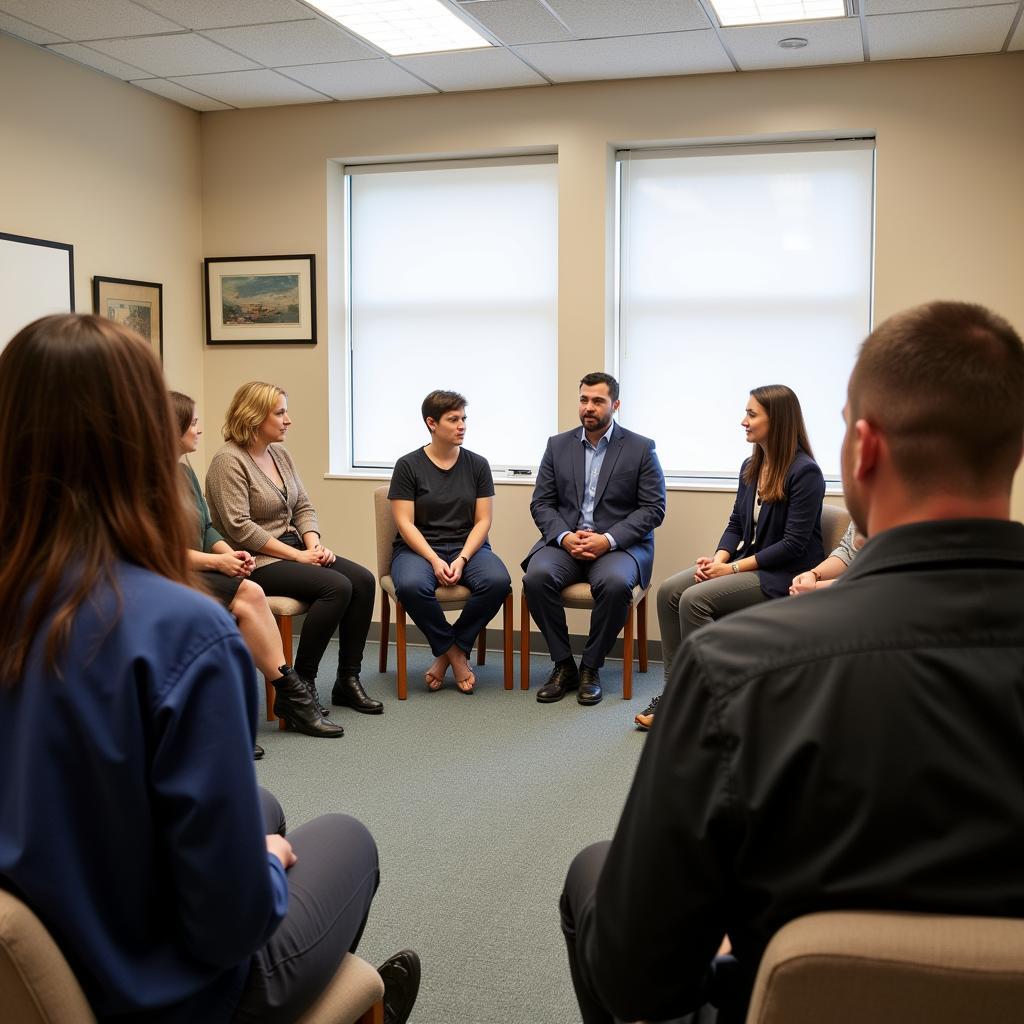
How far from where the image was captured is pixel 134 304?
18.3 ft

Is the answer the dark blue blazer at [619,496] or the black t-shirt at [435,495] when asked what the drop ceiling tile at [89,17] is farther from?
the dark blue blazer at [619,496]

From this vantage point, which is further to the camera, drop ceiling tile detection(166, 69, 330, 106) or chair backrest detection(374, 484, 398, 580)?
drop ceiling tile detection(166, 69, 330, 106)

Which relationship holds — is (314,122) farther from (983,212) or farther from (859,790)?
(859,790)

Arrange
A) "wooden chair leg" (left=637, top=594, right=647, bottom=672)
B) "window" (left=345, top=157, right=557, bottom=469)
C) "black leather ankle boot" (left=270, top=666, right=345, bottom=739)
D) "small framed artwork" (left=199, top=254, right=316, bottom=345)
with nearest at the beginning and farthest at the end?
"black leather ankle boot" (left=270, top=666, right=345, bottom=739) → "wooden chair leg" (left=637, top=594, right=647, bottom=672) → "window" (left=345, top=157, right=557, bottom=469) → "small framed artwork" (left=199, top=254, right=316, bottom=345)

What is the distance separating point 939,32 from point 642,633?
112 inches

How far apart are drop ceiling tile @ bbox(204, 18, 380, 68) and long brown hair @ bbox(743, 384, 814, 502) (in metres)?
2.34

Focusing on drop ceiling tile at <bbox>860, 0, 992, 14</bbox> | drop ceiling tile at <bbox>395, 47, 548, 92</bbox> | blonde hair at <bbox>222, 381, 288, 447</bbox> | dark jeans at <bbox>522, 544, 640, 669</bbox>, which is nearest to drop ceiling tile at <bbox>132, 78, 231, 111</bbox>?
drop ceiling tile at <bbox>395, 47, 548, 92</bbox>

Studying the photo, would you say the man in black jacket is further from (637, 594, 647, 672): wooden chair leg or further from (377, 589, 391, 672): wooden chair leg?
(377, 589, 391, 672): wooden chair leg

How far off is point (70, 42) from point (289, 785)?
3337 millimetres

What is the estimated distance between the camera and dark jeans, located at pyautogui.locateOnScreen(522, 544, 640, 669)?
4.70m

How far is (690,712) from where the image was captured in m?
1.06

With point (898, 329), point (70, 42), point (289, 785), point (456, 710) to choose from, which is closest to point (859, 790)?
point (898, 329)

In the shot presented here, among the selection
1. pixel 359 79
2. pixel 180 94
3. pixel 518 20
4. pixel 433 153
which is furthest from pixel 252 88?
pixel 518 20

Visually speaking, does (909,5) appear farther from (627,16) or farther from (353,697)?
(353,697)
